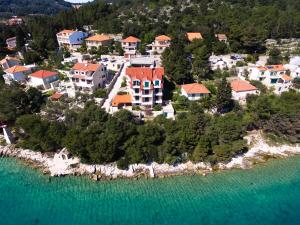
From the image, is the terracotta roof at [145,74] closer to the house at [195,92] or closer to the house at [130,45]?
the house at [195,92]

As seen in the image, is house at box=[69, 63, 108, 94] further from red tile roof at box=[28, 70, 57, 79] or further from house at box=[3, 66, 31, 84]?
house at box=[3, 66, 31, 84]

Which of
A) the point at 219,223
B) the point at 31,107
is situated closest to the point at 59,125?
the point at 31,107

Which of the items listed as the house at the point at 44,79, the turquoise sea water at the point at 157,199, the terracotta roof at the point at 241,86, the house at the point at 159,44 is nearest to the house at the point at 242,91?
the terracotta roof at the point at 241,86

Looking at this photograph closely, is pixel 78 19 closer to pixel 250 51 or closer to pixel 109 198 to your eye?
pixel 250 51

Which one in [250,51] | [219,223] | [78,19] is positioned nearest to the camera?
[219,223]

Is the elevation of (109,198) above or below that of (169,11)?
below
